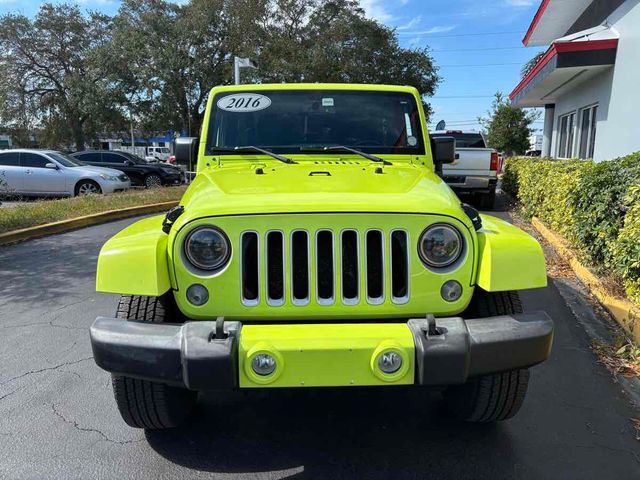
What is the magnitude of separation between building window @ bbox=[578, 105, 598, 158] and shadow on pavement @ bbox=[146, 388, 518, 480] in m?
11.6

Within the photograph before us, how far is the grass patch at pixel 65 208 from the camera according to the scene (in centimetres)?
893

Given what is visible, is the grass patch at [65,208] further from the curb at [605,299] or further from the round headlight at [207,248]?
the curb at [605,299]

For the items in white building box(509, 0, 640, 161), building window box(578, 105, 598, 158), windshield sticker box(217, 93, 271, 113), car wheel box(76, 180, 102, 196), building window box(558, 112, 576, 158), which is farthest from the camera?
building window box(558, 112, 576, 158)

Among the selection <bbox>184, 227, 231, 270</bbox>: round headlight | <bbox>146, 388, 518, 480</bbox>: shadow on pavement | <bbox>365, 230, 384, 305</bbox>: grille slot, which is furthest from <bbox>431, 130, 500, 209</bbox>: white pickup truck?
<bbox>184, 227, 231, 270</bbox>: round headlight

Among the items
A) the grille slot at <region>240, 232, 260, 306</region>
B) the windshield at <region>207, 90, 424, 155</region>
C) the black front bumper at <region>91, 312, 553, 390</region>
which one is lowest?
the black front bumper at <region>91, 312, 553, 390</region>

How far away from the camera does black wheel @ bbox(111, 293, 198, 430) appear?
2572 mm

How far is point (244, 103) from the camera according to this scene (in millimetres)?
3932

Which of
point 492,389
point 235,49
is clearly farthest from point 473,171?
point 235,49

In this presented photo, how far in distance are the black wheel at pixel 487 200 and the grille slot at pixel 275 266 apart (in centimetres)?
1076

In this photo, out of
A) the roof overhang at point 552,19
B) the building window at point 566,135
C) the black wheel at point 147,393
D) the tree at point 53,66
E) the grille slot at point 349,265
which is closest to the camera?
the grille slot at point 349,265

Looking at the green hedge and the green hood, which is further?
the green hedge

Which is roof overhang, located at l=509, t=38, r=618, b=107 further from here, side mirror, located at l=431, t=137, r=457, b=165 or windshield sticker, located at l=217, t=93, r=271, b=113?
windshield sticker, located at l=217, t=93, r=271, b=113

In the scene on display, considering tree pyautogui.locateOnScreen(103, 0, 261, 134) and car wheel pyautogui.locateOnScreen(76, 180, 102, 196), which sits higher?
tree pyautogui.locateOnScreen(103, 0, 261, 134)

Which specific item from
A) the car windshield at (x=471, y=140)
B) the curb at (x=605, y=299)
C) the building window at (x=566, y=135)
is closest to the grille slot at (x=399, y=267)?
the curb at (x=605, y=299)
